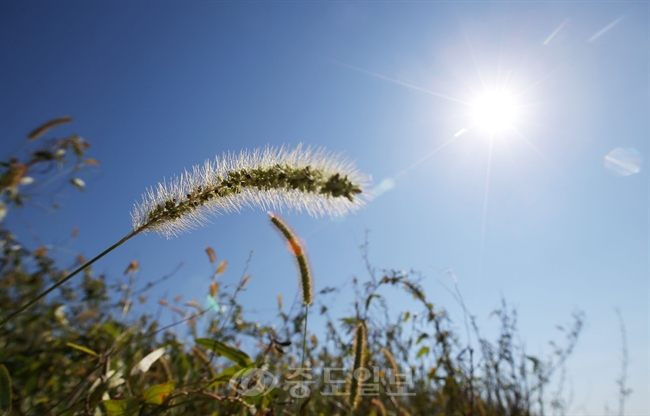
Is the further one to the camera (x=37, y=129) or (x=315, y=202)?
(x=37, y=129)

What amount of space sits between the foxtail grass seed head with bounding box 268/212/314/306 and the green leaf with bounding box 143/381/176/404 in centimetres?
73

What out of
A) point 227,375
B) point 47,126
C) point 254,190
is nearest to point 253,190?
point 254,190

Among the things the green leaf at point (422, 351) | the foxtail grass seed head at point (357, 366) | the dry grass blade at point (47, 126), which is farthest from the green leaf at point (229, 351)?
the green leaf at point (422, 351)

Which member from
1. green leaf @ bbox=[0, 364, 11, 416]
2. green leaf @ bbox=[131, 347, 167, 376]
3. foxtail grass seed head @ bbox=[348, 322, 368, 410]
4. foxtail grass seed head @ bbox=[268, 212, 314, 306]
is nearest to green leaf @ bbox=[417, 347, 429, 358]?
foxtail grass seed head @ bbox=[348, 322, 368, 410]

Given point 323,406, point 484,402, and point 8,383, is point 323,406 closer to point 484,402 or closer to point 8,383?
point 484,402

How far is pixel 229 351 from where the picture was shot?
1986 millimetres

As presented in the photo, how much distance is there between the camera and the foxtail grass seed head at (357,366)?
68.8 inches

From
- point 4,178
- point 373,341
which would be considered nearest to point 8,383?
point 4,178

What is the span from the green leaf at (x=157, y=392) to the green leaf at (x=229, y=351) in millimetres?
406

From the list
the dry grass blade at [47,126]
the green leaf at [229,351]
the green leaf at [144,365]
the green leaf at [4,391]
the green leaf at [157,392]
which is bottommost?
the green leaf at [4,391]

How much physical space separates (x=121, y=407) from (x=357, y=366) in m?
1.10

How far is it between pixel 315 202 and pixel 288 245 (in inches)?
16.2

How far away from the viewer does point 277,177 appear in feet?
5.06

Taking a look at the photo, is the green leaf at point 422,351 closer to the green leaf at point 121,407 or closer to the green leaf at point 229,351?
the green leaf at point 229,351
